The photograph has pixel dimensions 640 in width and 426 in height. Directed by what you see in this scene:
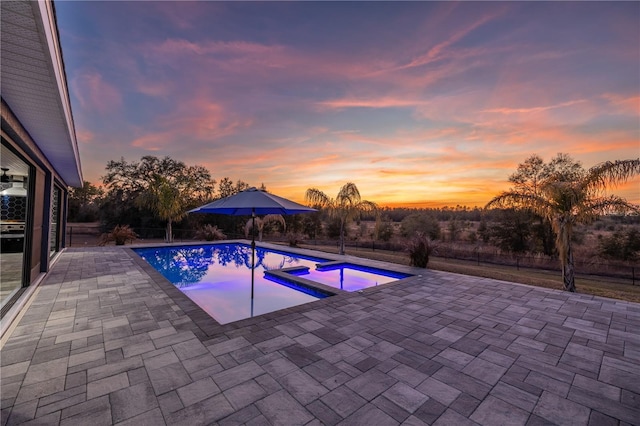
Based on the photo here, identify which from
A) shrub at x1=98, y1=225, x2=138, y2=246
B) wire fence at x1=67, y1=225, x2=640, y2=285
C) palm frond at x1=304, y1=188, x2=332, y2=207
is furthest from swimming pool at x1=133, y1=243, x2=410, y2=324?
palm frond at x1=304, y1=188, x2=332, y2=207

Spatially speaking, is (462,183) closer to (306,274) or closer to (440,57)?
(440,57)

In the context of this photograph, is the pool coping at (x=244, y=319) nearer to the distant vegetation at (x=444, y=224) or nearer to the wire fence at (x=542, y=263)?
the distant vegetation at (x=444, y=224)

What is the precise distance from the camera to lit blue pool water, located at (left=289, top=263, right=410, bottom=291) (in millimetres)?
7543

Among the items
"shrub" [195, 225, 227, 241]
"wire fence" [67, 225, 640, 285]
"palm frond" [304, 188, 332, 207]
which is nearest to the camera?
"wire fence" [67, 225, 640, 285]

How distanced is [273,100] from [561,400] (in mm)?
11053

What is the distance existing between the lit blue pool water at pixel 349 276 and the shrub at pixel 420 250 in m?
1.15

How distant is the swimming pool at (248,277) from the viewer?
5699mm

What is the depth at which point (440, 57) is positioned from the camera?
8.25 meters


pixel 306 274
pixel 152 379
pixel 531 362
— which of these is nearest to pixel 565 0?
pixel 531 362

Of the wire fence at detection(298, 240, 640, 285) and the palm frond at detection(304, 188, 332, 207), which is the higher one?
the palm frond at detection(304, 188, 332, 207)

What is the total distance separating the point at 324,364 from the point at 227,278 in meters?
6.06

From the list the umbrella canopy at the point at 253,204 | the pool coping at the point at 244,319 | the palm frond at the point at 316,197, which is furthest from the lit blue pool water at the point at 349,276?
the palm frond at the point at 316,197

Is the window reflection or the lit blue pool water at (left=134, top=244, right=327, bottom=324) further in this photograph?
the lit blue pool water at (left=134, top=244, right=327, bottom=324)

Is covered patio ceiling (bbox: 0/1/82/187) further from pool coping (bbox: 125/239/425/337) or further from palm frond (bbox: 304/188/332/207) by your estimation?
palm frond (bbox: 304/188/332/207)
